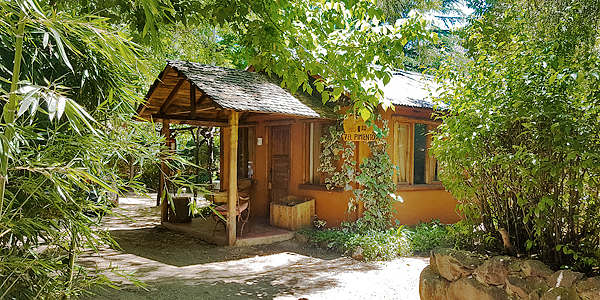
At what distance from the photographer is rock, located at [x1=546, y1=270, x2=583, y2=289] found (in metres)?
3.09

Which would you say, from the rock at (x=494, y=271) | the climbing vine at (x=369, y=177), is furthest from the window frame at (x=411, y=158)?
the rock at (x=494, y=271)

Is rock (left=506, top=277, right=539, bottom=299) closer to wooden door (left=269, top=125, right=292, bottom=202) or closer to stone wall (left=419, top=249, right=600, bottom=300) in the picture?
stone wall (left=419, top=249, right=600, bottom=300)

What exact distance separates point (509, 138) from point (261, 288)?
3.53 meters

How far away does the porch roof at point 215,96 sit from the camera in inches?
297

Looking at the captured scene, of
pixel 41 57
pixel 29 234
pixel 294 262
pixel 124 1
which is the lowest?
pixel 294 262

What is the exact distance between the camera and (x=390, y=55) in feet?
15.4

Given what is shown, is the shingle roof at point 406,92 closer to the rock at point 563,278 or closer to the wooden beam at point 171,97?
the wooden beam at point 171,97

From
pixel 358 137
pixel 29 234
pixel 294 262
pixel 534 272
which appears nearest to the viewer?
pixel 29 234

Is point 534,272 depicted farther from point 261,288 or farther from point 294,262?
point 294,262

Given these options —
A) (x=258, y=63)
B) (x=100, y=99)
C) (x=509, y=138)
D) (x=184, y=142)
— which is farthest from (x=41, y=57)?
(x=184, y=142)

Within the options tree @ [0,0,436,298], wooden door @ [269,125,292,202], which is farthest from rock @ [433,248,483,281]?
wooden door @ [269,125,292,202]

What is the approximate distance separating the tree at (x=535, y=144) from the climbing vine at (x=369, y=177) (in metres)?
4.21

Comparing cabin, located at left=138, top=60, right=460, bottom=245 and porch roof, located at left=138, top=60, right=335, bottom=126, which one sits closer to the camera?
porch roof, located at left=138, top=60, right=335, bottom=126

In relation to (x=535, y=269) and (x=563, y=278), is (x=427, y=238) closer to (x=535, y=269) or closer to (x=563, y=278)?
(x=535, y=269)
